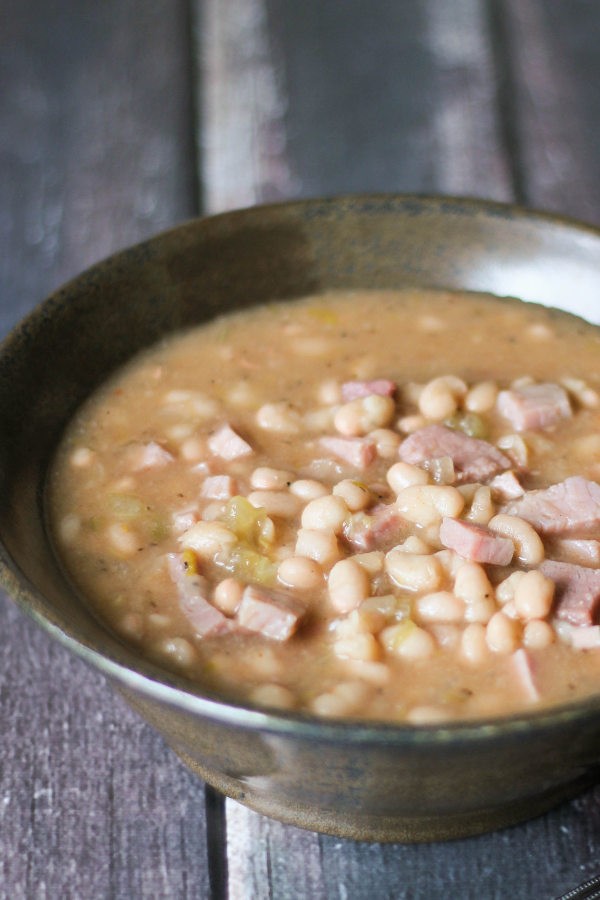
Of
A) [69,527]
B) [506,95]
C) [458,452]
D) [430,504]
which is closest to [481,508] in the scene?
[430,504]

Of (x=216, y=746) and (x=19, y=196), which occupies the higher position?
(x=19, y=196)

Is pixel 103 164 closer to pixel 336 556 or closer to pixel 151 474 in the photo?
pixel 151 474

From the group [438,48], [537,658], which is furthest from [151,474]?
[438,48]

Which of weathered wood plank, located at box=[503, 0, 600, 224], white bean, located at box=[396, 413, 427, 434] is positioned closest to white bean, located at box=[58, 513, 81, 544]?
white bean, located at box=[396, 413, 427, 434]

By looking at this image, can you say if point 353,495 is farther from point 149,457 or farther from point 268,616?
point 149,457

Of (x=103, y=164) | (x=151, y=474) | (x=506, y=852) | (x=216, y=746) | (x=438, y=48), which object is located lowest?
(x=506, y=852)

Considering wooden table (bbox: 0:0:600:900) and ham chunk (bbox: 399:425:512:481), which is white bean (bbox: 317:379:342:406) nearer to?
ham chunk (bbox: 399:425:512:481)
